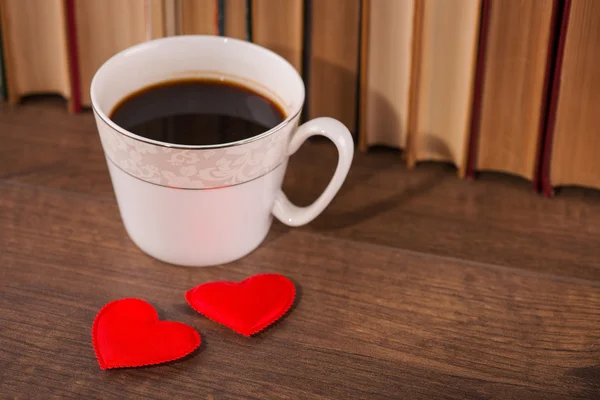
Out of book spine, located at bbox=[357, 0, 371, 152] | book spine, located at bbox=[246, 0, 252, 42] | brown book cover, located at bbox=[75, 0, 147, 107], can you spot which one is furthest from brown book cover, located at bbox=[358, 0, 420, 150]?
brown book cover, located at bbox=[75, 0, 147, 107]

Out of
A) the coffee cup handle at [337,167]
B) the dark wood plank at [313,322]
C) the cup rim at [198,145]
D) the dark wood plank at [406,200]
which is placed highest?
the cup rim at [198,145]

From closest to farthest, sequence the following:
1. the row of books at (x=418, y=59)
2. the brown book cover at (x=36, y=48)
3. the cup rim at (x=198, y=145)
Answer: the cup rim at (x=198, y=145), the row of books at (x=418, y=59), the brown book cover at (x=36, y=48)

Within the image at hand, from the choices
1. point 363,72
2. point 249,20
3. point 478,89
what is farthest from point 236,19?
point 478,89

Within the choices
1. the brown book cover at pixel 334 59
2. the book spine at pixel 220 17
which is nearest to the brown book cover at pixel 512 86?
the brown book cover at pixel 334 59

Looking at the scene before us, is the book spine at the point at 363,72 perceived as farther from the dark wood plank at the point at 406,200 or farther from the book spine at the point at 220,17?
the book spine at the point at 220,17

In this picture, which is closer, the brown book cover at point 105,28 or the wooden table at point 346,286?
the wooden table at point 346,286

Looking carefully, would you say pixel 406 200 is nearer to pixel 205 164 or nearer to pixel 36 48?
pixel 205 164
